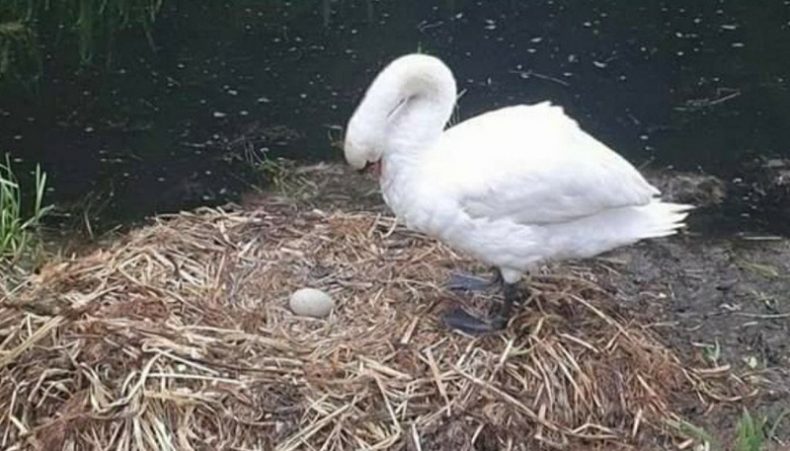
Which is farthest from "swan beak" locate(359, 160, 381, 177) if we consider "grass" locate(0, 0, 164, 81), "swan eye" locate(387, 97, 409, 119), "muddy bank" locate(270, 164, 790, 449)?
"grass" locate(0, 0, 164, 81)

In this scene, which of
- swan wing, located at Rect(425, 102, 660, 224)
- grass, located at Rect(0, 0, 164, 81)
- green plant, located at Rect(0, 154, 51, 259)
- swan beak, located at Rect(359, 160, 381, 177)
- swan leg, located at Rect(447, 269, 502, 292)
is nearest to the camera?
swan wing, located at Rect(425, 102, 660, 224)

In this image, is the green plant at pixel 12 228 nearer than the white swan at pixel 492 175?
No

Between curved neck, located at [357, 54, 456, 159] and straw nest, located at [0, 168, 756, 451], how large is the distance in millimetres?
588

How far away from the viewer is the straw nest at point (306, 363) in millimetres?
4180

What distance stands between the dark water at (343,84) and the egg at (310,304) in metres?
1.61

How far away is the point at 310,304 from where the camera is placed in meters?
4.70

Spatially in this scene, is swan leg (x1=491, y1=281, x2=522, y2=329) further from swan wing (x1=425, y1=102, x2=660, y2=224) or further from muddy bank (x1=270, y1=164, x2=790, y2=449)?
muddy bank (x1=270, y1=164, x2=790, y2=449)

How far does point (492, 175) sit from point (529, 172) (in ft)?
0.36

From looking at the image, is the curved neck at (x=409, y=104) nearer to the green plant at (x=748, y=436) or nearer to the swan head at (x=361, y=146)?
the swan head at (x=361, y=146)

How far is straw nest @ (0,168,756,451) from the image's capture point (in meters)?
4.18

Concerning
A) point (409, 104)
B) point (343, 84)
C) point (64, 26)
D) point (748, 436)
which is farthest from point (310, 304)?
A: point (64, 26)

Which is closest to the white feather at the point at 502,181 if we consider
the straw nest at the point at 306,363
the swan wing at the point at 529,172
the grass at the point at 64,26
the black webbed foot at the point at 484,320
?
the swan wing at the point at 529,172

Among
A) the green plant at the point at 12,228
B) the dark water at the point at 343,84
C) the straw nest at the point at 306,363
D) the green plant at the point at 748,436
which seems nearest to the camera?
the green plant at the point at 748,436

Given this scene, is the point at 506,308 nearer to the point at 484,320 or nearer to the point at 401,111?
the point at 484,320
